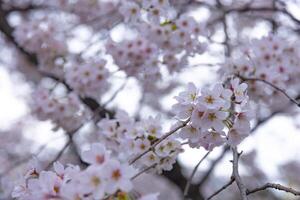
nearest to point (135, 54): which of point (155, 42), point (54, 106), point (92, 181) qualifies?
point (155, 42)

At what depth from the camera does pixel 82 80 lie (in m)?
3.74

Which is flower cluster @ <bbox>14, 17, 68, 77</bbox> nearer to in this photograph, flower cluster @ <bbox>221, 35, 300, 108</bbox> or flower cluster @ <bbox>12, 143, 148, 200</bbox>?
flower cluster @ <bbox>221, 35, 300, 108</bbox>

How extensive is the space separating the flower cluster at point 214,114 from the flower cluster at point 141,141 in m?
0.32

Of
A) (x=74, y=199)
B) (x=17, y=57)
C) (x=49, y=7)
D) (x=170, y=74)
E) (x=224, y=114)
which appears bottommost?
(x=74, y=199)

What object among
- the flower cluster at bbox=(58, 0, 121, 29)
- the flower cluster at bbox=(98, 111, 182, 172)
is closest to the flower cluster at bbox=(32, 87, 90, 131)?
the flower cluster at bbox=(98, 111, 182, 172)

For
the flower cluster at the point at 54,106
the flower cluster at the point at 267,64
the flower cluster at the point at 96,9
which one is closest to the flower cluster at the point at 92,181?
the flower cluster at the point at 267,64

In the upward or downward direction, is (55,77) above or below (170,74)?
above

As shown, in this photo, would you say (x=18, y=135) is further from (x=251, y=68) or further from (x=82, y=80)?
(x=251, y=68)

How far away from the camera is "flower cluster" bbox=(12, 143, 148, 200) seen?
4.37 feet

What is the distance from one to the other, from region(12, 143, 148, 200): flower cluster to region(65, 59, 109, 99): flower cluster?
2.25 metres

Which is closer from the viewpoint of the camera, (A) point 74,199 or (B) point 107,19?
(A) point 74,199

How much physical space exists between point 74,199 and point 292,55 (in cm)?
278

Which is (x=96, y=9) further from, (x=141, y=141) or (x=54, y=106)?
(x=141, y=141)

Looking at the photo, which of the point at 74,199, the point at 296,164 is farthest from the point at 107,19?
the point at 296,164
